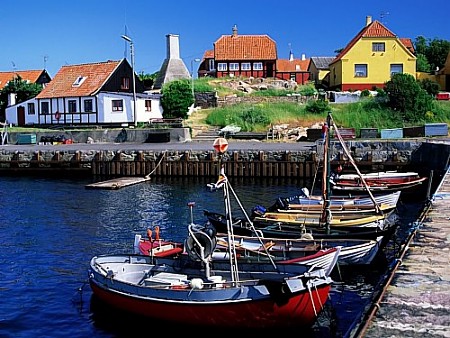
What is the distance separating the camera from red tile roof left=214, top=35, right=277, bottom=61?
79.2 metres

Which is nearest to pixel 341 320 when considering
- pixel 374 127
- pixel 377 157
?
pixel 377 157

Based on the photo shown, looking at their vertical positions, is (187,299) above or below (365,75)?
below

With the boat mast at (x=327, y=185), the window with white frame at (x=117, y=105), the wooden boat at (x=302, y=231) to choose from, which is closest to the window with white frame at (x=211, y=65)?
the window with white frame at (x=117, y=105)

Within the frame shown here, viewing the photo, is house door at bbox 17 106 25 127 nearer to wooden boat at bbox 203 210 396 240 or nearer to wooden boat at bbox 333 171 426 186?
wooden boat at bbox 333 171 426 186

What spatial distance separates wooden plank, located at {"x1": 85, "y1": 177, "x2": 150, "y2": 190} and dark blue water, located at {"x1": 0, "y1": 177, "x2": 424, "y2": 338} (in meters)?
0.77

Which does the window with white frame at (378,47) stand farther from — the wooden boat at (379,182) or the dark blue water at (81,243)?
the wooden boat at (379,182)

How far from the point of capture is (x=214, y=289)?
47.6 ft

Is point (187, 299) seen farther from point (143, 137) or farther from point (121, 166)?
point (143, 137)

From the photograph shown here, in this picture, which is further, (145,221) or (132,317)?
(145,221)

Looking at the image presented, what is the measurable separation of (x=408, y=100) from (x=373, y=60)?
11.5 m

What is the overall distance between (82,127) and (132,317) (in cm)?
4884

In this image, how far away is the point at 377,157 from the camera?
4284 centimetres

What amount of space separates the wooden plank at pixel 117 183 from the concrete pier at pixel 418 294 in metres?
26.2

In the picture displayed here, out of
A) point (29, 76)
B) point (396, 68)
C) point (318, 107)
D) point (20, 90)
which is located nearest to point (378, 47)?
point (396, 68)
